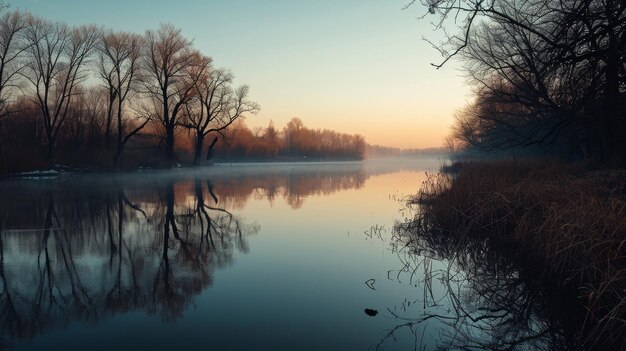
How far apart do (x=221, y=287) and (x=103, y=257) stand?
2.65 m

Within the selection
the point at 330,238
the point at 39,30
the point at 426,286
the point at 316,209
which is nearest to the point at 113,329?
the point at 426,286

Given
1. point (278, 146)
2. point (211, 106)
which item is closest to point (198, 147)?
point (211, 106)

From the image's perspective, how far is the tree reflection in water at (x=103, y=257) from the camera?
15.6ft

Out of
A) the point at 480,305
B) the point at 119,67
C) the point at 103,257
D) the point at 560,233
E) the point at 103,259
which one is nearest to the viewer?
the point at 480,305

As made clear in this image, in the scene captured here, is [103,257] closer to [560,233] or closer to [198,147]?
[560,233]

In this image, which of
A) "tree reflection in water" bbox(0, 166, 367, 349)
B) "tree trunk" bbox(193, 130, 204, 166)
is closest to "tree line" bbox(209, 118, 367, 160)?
"tree trunk" bbox(193, 130, 204, 166)

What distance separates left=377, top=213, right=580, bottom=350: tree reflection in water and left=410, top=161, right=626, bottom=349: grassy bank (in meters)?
0.15

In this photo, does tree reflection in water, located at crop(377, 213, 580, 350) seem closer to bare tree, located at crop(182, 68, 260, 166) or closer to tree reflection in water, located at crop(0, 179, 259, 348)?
tree reflection in water, located at crop(0, 179, 259, 348)

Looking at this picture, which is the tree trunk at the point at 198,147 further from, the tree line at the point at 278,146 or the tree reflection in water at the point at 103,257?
the tree reflection in water at the point at 103,257

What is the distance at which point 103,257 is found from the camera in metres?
6.95

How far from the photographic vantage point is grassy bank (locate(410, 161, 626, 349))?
14.3 ft

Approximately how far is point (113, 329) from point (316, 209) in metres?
9.69

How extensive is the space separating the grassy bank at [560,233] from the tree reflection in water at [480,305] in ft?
0.51

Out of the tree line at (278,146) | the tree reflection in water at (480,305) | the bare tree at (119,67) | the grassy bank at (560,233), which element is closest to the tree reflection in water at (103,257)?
the tree reflection in water at (480,305)
